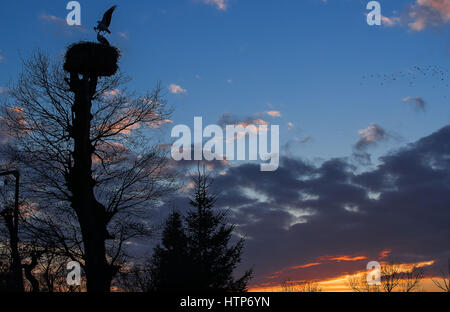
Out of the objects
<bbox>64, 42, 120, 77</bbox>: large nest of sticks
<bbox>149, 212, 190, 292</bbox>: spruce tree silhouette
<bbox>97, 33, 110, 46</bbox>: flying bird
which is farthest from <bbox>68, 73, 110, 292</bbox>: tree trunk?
<bbox>149, 212, 190, 292</bbox>: spruce tree silhouette

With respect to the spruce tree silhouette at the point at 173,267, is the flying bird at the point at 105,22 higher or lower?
higher

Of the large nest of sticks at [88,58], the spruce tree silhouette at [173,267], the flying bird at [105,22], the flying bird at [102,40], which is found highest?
the flying bird at [105,22]

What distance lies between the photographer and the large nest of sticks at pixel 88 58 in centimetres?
1681

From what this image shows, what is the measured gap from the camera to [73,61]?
55.1 feet

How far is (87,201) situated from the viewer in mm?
15258

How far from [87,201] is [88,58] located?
5.73m

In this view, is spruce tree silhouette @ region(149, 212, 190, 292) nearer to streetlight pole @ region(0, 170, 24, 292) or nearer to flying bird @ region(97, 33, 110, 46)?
streetlight pole @ region(0, 170, 24, 292)

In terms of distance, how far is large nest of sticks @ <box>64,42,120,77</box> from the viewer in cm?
1681

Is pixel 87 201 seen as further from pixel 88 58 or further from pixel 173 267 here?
pixel 173 267

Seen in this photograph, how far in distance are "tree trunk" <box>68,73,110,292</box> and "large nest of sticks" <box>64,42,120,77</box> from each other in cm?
93

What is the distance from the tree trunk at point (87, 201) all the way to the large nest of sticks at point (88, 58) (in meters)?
0.93

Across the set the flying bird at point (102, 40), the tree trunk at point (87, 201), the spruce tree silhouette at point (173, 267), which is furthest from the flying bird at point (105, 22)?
the spruce tree silhouette at point (173, 267)

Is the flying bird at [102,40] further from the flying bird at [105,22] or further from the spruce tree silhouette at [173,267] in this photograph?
the spruce tree silhouette at [173,267]
